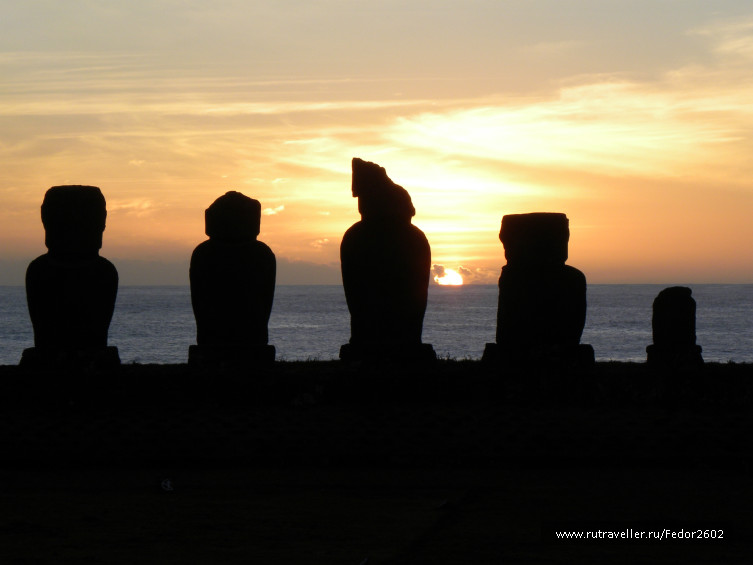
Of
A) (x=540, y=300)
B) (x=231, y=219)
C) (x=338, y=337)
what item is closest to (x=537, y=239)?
(x=540, y=300)

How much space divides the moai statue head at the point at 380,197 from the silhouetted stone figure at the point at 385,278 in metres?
0.01

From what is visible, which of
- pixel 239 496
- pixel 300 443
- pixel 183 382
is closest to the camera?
pixel 239 496

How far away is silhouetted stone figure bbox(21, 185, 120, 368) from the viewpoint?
505 inches

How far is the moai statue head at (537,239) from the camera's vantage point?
13.5 m

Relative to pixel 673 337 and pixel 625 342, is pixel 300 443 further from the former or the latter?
pixel 625 342

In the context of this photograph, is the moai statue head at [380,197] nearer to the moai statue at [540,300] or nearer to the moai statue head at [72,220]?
the moai statue at [540,300]

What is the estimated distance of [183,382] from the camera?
1227 centimetres

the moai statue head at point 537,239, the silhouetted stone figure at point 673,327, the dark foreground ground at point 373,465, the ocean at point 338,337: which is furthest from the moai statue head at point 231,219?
the ocean at point 338,337

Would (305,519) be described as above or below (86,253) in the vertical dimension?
below

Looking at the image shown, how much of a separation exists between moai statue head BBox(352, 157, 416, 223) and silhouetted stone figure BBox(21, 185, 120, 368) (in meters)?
3.32

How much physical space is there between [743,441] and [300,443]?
14.4 feet

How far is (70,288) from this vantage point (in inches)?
508

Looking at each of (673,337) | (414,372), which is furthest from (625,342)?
(414,372)

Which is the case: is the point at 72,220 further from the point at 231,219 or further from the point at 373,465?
the point at 373,465
